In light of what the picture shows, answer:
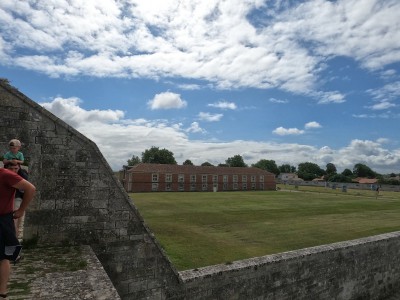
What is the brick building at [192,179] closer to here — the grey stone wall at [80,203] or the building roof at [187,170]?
the building roof at [187,170]

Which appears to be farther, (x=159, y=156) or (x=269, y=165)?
(x=269, y=165)

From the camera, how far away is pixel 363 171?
5487 inches

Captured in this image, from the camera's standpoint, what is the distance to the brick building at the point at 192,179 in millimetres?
60991

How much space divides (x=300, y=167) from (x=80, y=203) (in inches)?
6661

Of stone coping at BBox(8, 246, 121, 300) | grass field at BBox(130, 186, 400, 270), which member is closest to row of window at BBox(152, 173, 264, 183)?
grass field at BBox(130, 186, 400, 270)

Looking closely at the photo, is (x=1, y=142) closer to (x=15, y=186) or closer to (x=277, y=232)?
(x=15, y=186)

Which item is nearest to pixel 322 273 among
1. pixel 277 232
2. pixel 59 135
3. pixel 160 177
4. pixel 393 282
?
pixel 393 282

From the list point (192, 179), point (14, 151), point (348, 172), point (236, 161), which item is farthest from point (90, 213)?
point (348, 172)

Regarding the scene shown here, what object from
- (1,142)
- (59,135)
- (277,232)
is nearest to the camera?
(1,142)

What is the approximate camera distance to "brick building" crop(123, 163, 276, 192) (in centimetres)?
6099

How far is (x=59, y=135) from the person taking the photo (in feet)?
22.5

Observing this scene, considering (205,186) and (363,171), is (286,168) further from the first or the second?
(205,186)

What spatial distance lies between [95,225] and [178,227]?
43.9ft

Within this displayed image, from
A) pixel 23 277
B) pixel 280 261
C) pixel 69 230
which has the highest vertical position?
pixel 69 230
